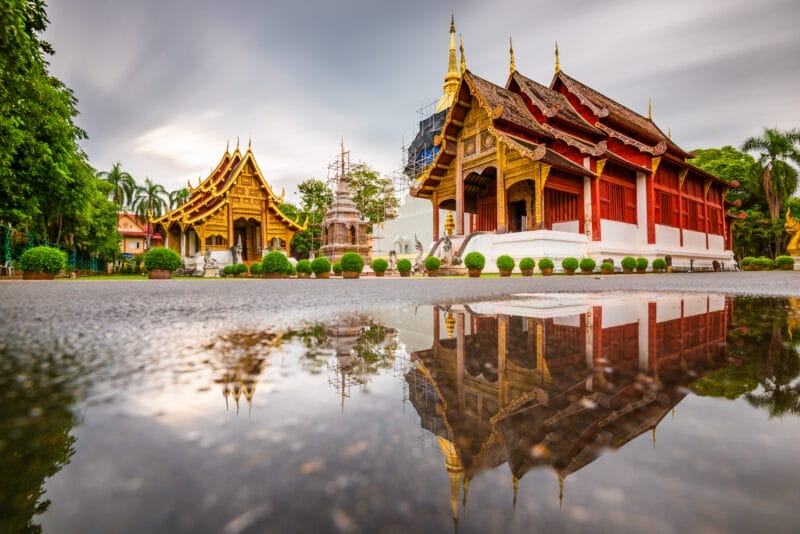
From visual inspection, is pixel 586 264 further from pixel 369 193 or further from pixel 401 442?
pixel 369 193

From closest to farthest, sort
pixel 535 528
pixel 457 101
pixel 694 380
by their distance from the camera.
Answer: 1. pixel 535 528
2. pixel 694 380
3. pixel 457 101

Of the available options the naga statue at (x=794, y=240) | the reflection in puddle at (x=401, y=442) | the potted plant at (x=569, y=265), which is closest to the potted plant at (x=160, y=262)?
the reflection in puddle at (x=401, y=442)

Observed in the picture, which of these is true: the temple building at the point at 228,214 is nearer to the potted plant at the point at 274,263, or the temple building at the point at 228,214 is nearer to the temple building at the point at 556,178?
the temple building at the point at 556,178

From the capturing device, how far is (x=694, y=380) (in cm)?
122

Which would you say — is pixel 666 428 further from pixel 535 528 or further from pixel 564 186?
pixel 564 186

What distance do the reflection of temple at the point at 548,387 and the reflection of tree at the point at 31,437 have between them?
0.53 meters

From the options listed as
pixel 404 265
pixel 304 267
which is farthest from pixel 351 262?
pixel 404 265

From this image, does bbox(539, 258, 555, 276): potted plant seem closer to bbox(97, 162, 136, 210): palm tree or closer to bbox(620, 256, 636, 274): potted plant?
bbox(620, 256, 636, 274): potted plant

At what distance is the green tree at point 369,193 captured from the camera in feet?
128

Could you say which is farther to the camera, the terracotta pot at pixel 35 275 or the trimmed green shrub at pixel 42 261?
the terracotta pot at pixel 35 275

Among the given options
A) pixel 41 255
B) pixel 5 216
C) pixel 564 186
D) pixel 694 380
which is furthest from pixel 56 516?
pixel 564 186

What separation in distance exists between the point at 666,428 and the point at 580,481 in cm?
33

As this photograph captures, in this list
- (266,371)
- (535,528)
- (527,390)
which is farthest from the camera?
(266,371)

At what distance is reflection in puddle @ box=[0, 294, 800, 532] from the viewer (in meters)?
0.53
